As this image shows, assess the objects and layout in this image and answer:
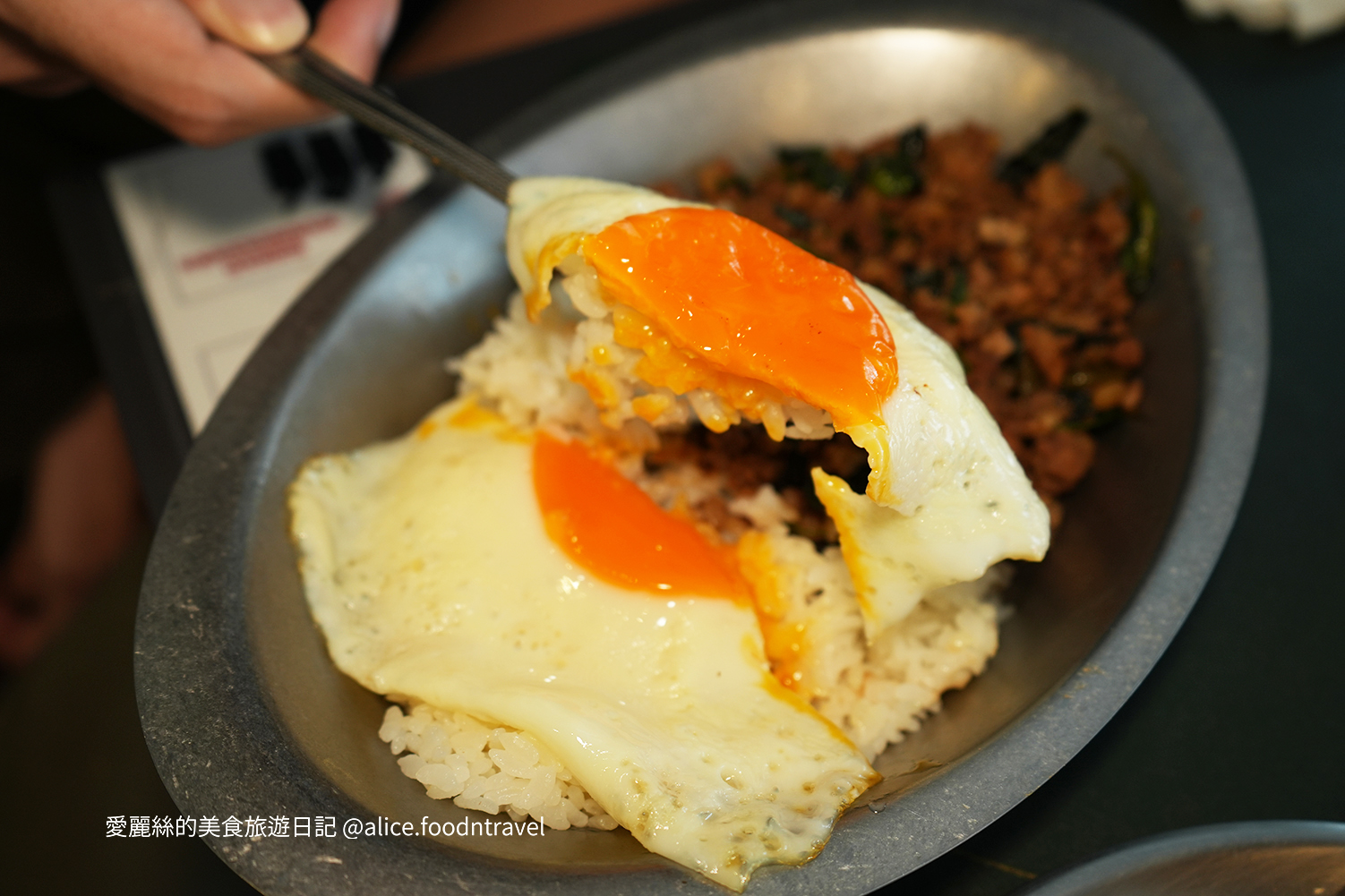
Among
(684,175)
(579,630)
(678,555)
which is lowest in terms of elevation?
(579,630)

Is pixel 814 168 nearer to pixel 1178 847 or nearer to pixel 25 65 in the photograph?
pixel 1178 847

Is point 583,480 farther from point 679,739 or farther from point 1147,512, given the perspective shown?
point 1147,512

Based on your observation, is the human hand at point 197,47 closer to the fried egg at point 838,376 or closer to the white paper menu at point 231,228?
the white paper menu at point 231,228

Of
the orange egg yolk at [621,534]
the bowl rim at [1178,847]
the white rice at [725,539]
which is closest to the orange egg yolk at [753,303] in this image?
the white rice at [725,539]

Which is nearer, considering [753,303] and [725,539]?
[753,303]

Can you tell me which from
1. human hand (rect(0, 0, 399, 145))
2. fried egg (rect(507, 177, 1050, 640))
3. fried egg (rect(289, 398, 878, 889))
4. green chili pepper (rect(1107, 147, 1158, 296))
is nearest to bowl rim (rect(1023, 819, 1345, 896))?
fried egg (rect(289, 398, 878, 889))

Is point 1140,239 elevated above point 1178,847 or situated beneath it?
elevated above

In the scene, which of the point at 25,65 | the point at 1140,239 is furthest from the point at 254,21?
the point at 1140,239
